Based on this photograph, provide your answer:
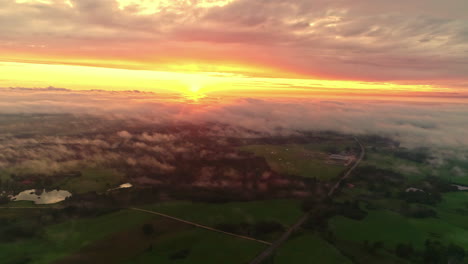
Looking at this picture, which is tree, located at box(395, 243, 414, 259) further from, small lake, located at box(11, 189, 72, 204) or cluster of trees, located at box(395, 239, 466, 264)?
small lake, located at box(11, 189, 72, 204)

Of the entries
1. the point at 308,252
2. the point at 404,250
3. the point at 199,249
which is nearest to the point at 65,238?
the point at 199,249

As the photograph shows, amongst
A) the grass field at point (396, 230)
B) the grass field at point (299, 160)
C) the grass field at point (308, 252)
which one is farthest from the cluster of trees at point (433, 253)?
the grass field at point (299, 160)

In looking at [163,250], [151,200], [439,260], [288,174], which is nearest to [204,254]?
[163,250]

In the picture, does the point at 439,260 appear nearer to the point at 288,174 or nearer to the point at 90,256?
the point at 288,174

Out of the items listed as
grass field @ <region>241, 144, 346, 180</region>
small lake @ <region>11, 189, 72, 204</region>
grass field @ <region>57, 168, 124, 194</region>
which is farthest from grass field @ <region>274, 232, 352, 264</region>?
small lake @ <region>11, 189, 72, 204</region>

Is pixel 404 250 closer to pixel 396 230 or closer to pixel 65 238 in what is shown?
pixel 396 230

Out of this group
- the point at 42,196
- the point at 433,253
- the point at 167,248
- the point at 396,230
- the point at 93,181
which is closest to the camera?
the point at 433,253
